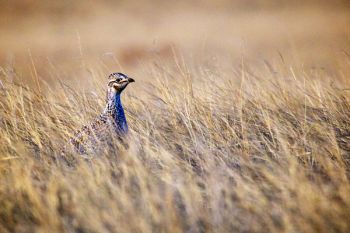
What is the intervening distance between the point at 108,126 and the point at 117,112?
0.69ft

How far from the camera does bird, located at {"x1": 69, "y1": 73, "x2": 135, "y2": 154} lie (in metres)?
3.58

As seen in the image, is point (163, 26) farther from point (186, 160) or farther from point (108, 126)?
point (186, 160)

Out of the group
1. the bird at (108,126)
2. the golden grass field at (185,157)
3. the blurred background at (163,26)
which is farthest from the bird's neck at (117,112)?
the blurred background at (163,26)

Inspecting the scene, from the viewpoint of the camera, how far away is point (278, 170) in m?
2.90

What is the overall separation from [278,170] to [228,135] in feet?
2.71

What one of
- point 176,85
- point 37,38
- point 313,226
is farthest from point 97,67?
point 37,38

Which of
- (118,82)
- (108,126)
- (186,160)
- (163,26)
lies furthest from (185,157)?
(163,26)

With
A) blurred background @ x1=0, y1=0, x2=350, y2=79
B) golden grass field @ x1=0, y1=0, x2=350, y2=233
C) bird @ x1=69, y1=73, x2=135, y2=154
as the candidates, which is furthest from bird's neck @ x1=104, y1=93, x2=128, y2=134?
blurred background @ x1=0, y1=0, x2=350, y2=79

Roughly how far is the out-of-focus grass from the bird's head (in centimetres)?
28

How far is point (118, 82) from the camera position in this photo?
4160 millimetres

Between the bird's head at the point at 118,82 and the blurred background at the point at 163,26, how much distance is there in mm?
7279

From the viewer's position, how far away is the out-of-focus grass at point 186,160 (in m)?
2.59

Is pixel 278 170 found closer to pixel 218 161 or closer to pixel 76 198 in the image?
pixel 218 161

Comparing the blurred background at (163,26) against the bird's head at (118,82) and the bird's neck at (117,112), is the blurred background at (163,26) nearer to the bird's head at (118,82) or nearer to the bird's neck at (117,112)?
the bird's head at (118,82)
